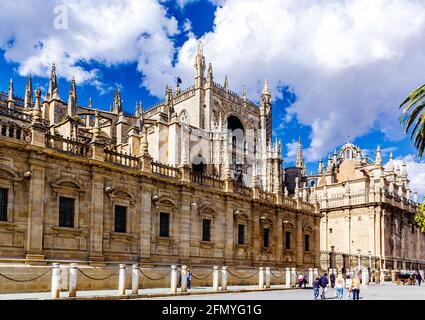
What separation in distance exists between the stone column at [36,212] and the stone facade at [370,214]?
1406 inches

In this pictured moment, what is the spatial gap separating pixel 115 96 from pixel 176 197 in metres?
37.7

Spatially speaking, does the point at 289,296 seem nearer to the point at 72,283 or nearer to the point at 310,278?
the point at 310,278

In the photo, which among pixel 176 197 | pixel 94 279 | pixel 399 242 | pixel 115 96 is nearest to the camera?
pixel 94 279

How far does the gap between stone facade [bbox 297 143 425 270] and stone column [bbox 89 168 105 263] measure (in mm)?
32521

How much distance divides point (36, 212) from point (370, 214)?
140 ft

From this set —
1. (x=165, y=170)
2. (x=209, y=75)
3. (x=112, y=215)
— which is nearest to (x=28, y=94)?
(x=209, y=75)

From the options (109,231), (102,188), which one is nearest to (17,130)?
(102,188)

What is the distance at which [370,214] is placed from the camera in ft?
182

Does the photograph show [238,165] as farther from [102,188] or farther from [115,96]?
[102,188]

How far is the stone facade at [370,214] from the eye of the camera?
54875 millimetres

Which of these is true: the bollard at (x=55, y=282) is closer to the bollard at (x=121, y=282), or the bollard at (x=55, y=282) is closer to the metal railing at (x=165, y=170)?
the bollard at (x=121, y=282)

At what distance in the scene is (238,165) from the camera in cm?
6134

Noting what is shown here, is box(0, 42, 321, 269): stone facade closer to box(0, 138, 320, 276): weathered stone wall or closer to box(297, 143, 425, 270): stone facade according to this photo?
→ box(0, 138, 320, 276): weathered stone wall

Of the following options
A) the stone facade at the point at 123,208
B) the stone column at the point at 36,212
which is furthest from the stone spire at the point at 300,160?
the stone column at the point at 36,212
